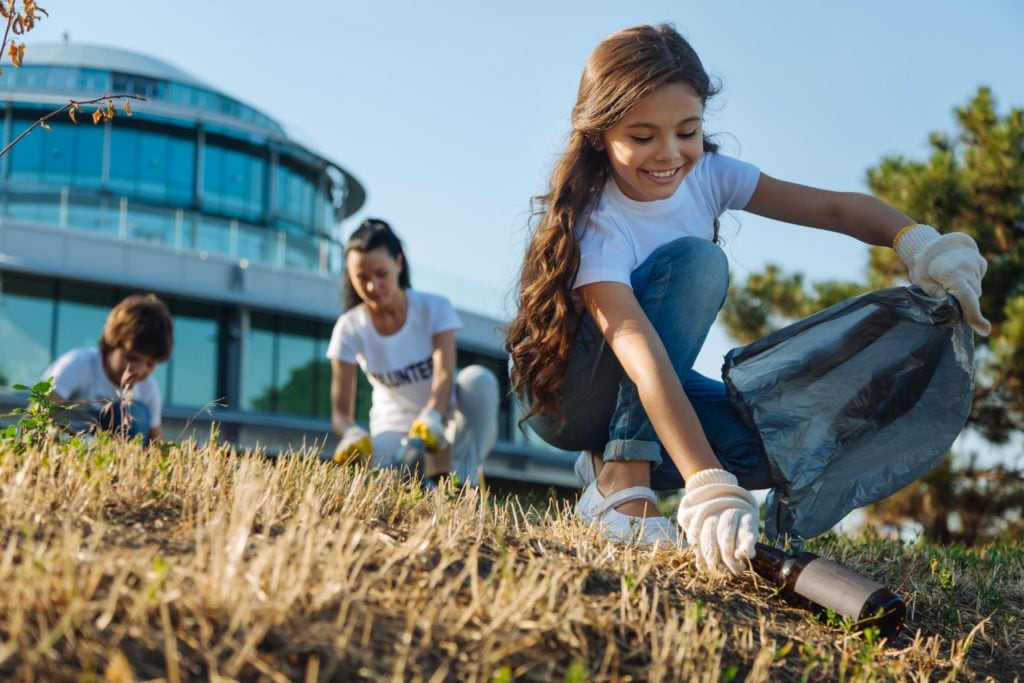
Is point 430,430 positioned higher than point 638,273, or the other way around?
point 638,273

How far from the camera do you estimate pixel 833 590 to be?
232cm

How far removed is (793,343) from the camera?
3.45 meters

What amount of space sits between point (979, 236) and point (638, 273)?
29.5 ft

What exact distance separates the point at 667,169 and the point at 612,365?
60 cm

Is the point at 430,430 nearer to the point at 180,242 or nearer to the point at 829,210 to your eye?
the point at 829,210

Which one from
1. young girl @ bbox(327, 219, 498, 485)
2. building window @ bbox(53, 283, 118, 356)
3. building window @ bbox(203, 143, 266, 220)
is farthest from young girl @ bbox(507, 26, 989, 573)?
building window @ bbox(203, 143, 266, 220)

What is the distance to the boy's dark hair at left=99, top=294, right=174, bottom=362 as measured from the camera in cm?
540

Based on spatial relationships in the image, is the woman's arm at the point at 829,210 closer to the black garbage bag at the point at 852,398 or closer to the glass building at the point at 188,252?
the black garbage bag at the point at 852,398

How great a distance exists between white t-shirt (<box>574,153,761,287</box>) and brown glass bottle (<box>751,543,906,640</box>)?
908 mm

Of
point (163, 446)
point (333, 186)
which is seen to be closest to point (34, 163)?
point (333, 186)

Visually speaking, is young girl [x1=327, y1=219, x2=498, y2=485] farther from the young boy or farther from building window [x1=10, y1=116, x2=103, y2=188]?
building window [x1=10, y1=116, x2=103, y2=188]

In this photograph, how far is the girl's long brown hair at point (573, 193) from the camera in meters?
3.05

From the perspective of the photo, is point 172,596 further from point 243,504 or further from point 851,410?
point 851,410

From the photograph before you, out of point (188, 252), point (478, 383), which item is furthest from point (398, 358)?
point (188, 252)
